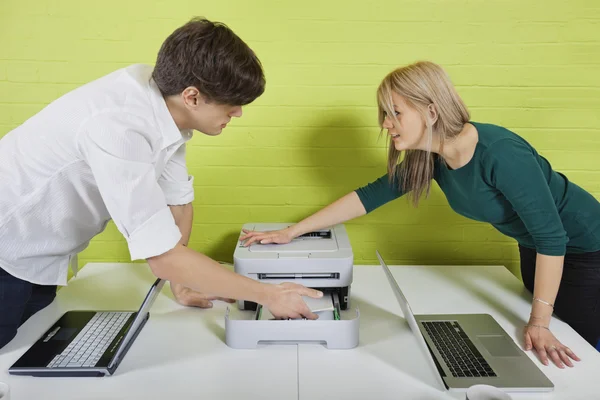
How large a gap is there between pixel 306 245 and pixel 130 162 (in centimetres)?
65

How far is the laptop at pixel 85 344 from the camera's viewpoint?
129 centimetres

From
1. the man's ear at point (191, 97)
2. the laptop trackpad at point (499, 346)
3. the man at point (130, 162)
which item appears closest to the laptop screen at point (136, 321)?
the man at point (130, 162)

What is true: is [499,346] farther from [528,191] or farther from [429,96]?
Result: [429,96]

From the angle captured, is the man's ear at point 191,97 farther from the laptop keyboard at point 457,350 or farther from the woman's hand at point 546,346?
the woman's hand at point 546,346

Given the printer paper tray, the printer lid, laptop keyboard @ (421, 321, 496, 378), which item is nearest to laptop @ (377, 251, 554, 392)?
laptop keyboard @ (421, 321, 496, 378)

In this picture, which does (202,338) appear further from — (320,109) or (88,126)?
(320,109)

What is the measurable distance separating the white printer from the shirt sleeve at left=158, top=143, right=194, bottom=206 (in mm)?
243

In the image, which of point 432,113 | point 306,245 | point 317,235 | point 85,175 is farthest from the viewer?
point 317,235

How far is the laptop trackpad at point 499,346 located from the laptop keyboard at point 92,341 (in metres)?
0.95

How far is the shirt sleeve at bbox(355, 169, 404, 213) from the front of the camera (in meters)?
1.86

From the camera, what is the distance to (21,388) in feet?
4.06

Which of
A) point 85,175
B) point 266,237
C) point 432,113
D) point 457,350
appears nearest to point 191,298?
point 266,237

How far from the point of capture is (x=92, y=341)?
1.43 meters

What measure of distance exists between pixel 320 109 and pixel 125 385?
1.16 metres
